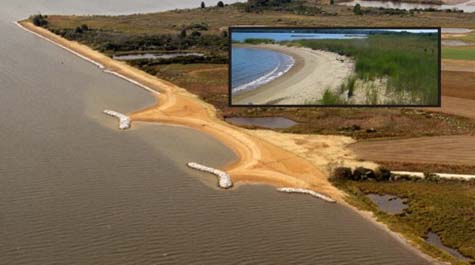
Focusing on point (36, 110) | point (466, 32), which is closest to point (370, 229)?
point (36, 110)

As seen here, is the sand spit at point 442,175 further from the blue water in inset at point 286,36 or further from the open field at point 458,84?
the open field at point 458,84

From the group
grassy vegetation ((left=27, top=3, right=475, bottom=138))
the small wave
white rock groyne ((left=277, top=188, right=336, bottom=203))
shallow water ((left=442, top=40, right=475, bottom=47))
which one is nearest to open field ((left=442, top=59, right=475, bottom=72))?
shallow water ((left=442, top=40, right=475, bottom=47))

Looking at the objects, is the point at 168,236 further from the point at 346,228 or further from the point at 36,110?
the point at 36,110

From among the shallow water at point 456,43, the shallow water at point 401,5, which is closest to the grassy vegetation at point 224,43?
the shallow water at point 456,43

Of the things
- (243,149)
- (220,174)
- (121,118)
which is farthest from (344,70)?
(121,118)

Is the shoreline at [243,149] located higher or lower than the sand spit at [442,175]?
higher

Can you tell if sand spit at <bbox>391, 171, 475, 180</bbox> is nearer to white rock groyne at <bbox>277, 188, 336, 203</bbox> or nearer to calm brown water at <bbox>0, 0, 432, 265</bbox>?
white rock groyne at <bbox>277, 188, 336, 203</bbox>
